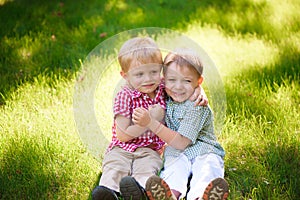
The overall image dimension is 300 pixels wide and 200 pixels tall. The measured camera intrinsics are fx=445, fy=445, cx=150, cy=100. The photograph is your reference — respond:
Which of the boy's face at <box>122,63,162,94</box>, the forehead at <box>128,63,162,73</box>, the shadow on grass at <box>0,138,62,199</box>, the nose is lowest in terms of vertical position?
the shadow on grass at <box>0,138,62,199</box>

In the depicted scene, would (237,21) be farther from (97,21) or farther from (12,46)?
(12,46)

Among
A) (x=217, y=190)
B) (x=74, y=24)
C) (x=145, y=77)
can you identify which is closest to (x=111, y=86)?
(x=145, y=77)

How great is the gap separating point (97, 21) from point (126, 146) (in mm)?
2821

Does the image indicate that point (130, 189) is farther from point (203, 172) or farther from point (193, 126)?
point (193, 126)

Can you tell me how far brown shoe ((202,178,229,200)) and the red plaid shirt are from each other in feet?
1.92

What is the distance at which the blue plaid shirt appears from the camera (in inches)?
97.0

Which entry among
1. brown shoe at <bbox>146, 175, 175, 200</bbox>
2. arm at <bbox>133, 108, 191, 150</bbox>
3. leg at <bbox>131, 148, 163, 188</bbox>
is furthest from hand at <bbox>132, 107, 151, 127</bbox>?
brown shoe at <bbox>146, 175, 175, 200</bbox>

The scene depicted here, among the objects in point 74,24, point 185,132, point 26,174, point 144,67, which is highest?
point 74,24

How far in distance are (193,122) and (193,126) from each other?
0.02 m

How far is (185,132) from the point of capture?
96.6 inches

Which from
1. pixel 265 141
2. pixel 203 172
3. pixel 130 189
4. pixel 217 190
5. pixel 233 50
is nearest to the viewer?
pixel 217 190

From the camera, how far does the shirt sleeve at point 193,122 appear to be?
246 centimetres

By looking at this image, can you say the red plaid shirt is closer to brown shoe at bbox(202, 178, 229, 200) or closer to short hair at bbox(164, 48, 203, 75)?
short hair at bbox(164, 48, 203, 75)

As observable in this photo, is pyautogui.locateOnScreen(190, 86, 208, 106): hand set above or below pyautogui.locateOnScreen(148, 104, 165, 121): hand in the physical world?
above
